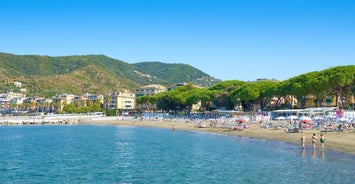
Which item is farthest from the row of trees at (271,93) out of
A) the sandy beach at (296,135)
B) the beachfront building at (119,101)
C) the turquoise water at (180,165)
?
the beachfront building at (119,101)

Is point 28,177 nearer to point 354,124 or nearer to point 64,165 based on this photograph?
point 64,165

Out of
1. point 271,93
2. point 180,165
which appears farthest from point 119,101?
point 180,165

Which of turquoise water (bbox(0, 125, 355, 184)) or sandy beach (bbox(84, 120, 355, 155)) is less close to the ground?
sandy beach (bbox(84, 120, 355, 155))

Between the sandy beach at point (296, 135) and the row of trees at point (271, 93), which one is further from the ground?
the row of trees at point (271, 93)

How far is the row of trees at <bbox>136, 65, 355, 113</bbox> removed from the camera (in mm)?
61812

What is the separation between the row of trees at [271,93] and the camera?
61.8m

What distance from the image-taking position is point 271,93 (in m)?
76.8

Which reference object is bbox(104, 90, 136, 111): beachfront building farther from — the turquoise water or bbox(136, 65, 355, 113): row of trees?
the turquoise water

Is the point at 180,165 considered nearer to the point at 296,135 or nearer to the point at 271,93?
the point at 296,135

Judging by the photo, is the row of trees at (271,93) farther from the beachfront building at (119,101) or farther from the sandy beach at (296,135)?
the beachfront building at (119,101)

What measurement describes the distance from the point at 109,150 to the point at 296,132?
20.6 metres

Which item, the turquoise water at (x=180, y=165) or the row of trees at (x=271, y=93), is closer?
the turquoise water at (x=180, y=165)

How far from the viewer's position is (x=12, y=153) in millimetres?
38438

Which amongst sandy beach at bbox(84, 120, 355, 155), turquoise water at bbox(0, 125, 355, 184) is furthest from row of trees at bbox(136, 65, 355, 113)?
turquoise water at bbox(0, 125, 355, 184)
